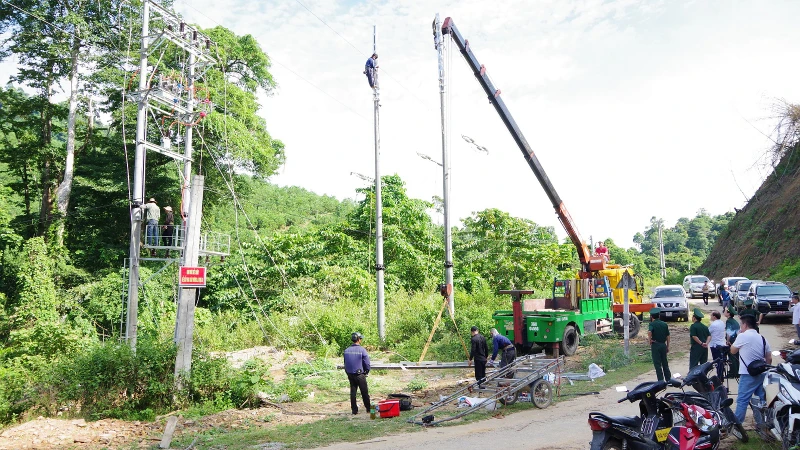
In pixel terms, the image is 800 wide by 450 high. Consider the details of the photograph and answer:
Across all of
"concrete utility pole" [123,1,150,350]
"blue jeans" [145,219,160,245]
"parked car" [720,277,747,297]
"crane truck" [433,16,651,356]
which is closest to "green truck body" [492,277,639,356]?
"crane truck" [433,16,651,356]

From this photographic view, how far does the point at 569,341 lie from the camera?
716 inches

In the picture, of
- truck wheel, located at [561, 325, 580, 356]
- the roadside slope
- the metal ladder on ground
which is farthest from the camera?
the roadside slope

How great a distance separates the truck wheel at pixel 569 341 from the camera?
17750mm

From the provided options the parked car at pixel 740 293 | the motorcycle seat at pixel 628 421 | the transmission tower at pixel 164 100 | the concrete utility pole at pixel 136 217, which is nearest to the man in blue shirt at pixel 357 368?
the motorcycle seat at pixel 628 421

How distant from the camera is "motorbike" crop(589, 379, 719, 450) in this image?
6.64 meters

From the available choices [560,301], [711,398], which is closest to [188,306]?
[711,398]

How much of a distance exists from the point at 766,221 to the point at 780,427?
4296 cm

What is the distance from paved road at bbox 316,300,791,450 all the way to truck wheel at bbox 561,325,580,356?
5.94 meters

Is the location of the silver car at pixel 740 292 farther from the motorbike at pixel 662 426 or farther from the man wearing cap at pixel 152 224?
the man wearing cap at pixel 152 224

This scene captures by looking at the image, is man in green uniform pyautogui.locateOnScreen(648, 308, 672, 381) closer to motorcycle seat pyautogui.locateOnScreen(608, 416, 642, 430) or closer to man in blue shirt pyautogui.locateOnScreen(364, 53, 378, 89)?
motorcycle seat pyautogui.locateOnScreen(608, 416, 642, 430)

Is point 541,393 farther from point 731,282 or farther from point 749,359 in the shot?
point 731,282

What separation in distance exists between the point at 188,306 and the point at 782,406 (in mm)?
11551

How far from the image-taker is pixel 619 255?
66375 mm

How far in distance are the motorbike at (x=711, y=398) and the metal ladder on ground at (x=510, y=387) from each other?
3769 mm
